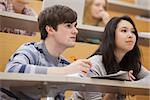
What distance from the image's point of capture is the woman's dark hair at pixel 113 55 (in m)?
1.21

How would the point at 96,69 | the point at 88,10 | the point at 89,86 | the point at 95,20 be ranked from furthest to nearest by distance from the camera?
1. the point at 88,10
2. the point at 95,20
3. the point at 96,69
4. the point at 89,86

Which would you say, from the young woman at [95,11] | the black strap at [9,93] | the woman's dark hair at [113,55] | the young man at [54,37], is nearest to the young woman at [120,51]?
the woman's dark hair at [113,55]

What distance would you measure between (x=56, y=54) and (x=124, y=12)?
1881mm

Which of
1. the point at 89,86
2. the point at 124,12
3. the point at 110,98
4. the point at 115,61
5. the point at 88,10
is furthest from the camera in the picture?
the point at 124,12

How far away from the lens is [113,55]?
1.25 metres

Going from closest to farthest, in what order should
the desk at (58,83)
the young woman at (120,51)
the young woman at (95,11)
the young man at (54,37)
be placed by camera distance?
the desk at (58,83)
the young man at (54,37)
the young woman at (120,51)
the young woman at (95,11)

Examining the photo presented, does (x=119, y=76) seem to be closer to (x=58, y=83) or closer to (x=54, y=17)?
(x=58, y=83)

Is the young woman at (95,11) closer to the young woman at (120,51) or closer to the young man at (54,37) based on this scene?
the young woman at (120,51)

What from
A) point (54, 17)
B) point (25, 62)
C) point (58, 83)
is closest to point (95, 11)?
point (54, 17)

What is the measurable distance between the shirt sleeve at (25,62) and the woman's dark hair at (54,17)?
119 millimetres

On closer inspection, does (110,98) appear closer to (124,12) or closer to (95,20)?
(95,20)

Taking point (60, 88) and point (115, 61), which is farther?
point (115, 61)

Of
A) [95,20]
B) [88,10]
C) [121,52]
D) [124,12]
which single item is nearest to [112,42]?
[121,52]

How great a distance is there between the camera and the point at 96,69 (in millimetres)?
1143
